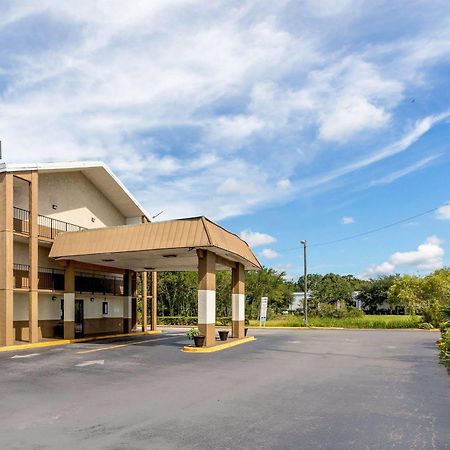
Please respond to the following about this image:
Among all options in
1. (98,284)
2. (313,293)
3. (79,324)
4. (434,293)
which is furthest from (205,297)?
(313,293)

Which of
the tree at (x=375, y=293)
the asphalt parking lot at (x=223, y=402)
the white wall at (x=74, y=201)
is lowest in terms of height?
the tree at (x=375, y=293)

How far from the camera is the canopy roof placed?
22469mm

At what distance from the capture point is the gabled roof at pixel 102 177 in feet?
80.8

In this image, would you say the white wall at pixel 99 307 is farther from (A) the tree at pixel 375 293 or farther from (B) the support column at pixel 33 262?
(A) the tree at pixel 375 293

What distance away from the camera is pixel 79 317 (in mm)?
30953

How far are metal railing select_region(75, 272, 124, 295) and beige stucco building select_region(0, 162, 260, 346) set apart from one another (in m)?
0.07

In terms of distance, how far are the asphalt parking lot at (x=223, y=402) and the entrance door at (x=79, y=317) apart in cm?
1135

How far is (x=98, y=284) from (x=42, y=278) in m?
6.04

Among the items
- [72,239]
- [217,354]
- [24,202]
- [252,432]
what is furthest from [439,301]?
[252,432]

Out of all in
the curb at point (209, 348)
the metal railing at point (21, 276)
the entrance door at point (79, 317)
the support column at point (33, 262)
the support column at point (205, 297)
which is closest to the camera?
the curb at point (209, 348)

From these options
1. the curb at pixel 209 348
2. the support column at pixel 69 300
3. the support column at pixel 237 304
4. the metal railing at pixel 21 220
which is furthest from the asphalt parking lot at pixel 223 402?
the support column at pixel 237 304

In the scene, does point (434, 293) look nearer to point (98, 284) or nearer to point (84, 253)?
point (98, 284)

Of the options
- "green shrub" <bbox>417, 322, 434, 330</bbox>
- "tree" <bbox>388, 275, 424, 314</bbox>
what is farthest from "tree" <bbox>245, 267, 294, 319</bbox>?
"green shrub" <bbox>417, 322, 434, 330</bbox>

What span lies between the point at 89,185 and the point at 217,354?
16383mm
